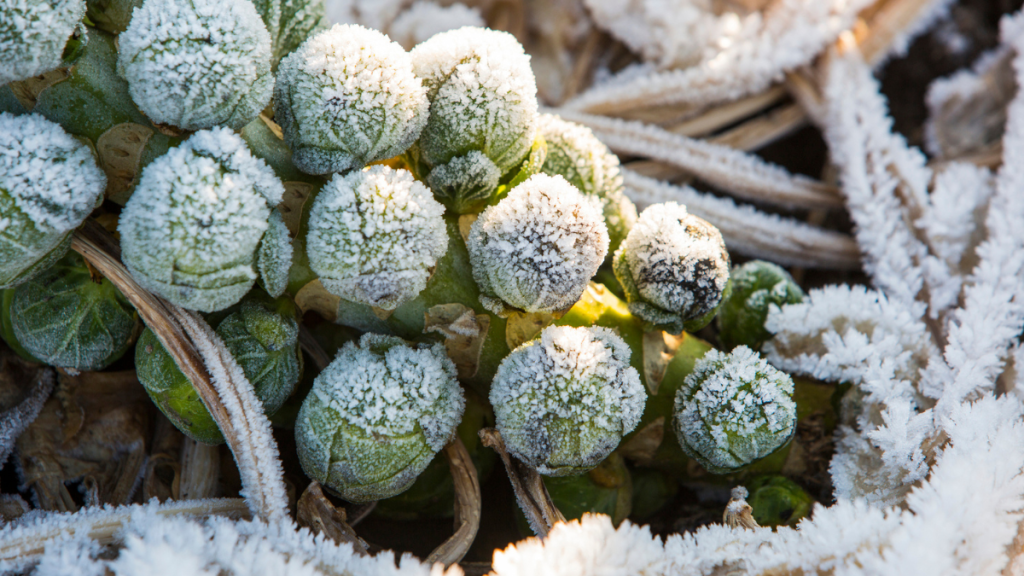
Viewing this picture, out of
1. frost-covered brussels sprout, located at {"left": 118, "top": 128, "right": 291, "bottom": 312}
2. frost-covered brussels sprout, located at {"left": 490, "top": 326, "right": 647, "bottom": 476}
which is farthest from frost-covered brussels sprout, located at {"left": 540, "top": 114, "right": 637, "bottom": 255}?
frost-covered brussels sprout, located at {"left": 118, "top": 128, "right": 291, "bottom": 312}

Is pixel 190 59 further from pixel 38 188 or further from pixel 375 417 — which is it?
pixel 375 417

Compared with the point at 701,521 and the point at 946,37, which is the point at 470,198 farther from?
the point at 946,37

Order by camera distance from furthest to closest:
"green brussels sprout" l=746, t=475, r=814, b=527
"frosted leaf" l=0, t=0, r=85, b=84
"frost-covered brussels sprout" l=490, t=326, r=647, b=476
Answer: "green brussels sprout" l=746, t=475, r=814, b=527 → "frost-covered brussels sprout" l=490, t=326, r=647, b=476 → "frosted leaf" l=0, t=0, r=85, b=84

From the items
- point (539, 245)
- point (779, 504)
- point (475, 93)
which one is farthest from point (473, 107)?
point (779, 504)

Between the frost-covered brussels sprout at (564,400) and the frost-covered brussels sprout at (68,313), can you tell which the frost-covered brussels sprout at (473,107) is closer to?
the frost-covered brussels sprout at (564,400)

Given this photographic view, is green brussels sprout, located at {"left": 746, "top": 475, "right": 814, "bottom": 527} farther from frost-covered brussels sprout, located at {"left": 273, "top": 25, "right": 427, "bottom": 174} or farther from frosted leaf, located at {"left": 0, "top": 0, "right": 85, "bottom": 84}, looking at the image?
frosted leaf, located at {"left": 0, "top": 0, "right": 85, "bottom": 84}

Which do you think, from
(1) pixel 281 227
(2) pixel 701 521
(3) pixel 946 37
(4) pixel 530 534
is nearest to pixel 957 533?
(2) pixel 701 521
